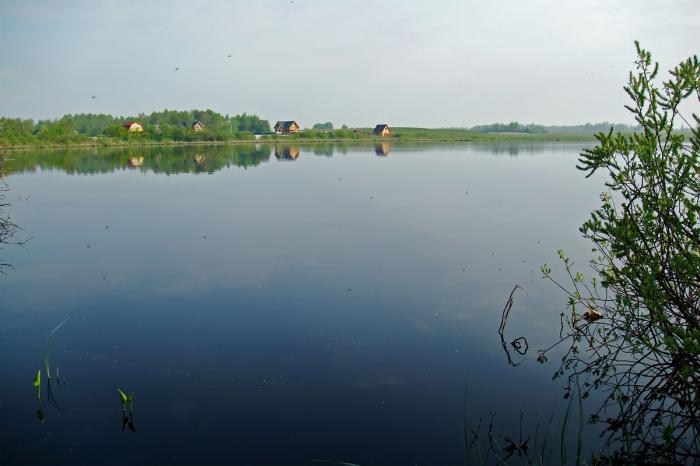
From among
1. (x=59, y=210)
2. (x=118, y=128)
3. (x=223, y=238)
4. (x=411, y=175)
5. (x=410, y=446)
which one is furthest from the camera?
(x=118, y=128)

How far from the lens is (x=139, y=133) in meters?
93.9

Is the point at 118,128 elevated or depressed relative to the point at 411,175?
elevated

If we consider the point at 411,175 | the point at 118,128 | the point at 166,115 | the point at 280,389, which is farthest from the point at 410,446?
the point at 166,115

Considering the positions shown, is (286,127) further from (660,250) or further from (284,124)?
(660,250)

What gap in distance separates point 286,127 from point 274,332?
432 ft

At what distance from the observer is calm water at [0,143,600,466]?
6688mm

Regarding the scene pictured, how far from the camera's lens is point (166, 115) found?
438ft

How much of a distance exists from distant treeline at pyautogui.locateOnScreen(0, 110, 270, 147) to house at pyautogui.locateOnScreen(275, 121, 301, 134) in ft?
28.4

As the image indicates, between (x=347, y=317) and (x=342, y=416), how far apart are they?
3.53 m

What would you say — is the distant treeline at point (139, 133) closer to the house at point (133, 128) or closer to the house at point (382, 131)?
the house at point (133, 128)

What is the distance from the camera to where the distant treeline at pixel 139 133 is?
3063 inches

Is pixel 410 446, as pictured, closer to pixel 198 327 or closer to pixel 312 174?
pixel 198 327

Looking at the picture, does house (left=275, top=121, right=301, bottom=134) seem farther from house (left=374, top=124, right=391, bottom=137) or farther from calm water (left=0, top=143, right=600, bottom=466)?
calm water (left=0, top=143, right=600, bottom=466)

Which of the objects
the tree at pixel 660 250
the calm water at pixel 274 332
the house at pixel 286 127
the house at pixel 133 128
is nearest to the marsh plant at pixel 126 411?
the calm water at pixel 274 332
